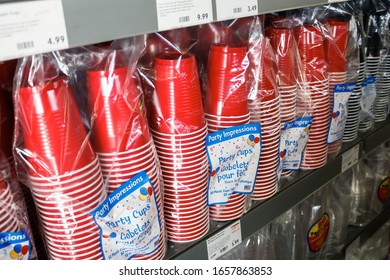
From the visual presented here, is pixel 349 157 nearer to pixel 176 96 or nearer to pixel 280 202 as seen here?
pixel 280 202

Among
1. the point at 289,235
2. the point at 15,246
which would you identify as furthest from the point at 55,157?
the point at 289,235

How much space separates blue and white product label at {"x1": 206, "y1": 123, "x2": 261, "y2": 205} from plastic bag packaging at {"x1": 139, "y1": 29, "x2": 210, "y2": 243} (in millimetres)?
20

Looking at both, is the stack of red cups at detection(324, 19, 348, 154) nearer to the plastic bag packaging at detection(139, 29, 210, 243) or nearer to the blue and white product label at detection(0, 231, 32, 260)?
the plastic bag packaging at detection(139, 29, 210, 243)

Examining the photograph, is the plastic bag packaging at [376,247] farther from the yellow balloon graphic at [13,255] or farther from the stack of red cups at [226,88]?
the yellow balloon graphic at [13,255]

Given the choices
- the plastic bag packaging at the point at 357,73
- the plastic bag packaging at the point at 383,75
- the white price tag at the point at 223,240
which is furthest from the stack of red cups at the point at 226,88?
the plastic bag packaging at the point at 383,75

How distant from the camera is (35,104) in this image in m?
0.50

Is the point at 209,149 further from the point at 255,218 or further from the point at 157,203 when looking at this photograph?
the point at 255,218

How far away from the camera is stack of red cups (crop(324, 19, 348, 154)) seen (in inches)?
38.5

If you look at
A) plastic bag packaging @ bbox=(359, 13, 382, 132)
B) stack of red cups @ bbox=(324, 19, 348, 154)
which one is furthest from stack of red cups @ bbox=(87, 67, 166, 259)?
plastic bag packaging @ bbox=(359, 13, 382, 132)

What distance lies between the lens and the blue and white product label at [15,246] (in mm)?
522

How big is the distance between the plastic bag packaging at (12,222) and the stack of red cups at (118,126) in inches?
5.0
